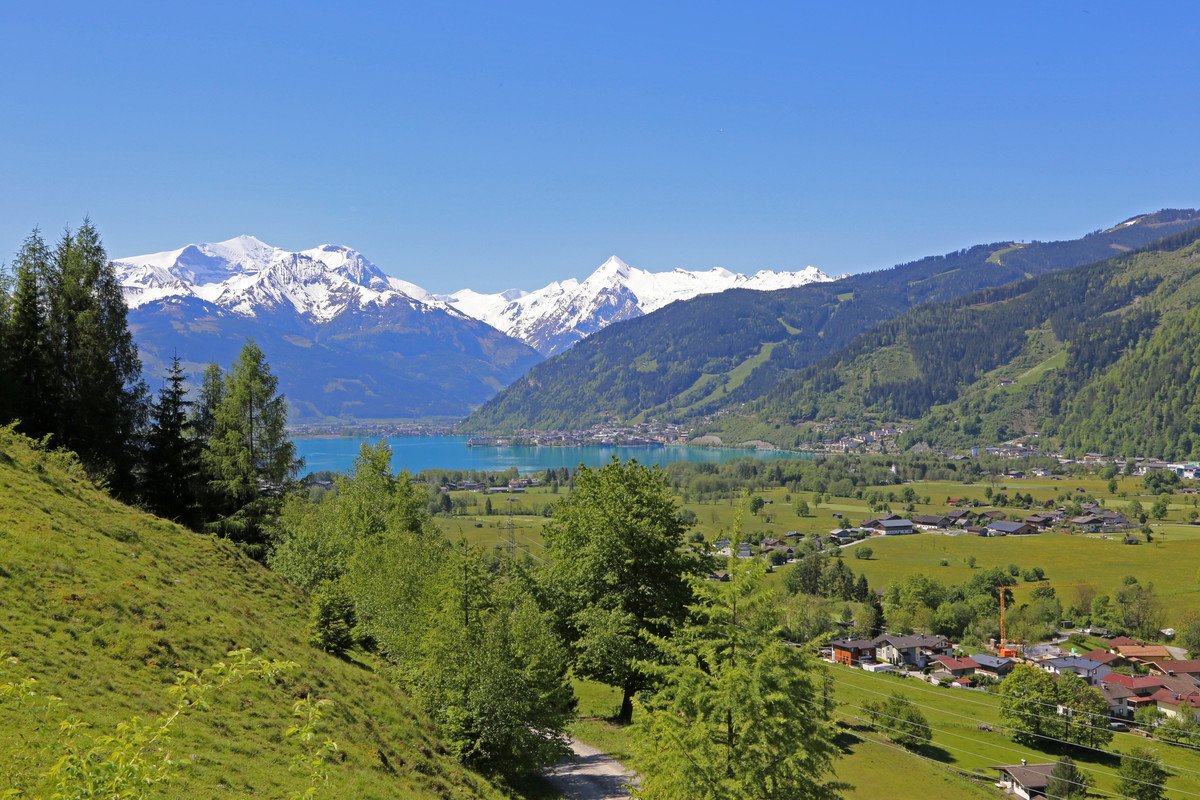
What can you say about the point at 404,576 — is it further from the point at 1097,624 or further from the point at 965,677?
the point at 1097,624

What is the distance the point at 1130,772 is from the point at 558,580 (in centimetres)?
4528

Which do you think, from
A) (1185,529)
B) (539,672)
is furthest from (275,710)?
(1185,529)

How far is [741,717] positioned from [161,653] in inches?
502

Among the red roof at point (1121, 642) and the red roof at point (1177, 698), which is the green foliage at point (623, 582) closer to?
the red roof at point (1177, 698)

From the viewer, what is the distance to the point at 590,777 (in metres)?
24.5

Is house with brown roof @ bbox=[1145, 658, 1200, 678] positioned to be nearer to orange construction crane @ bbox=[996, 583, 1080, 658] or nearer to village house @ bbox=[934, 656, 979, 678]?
orange construction crane @ bbox=[996, 583, 1080, 658]

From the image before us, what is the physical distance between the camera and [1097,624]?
315 ft

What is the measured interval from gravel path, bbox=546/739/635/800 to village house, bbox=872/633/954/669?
68.7 m

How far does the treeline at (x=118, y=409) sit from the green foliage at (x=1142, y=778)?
181 feet

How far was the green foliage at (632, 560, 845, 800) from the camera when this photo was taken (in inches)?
546

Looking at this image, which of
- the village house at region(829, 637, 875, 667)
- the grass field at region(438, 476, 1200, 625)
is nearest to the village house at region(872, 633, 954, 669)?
the village house at region(829, 637, 875, 667)

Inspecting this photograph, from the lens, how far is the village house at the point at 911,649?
85.5 metres

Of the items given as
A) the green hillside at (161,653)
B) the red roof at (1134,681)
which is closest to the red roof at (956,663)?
the red roof at (1134,681)

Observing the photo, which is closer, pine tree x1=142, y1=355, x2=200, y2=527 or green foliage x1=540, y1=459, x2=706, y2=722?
green foliage x1=540, y1=459, x2=706, y2=722
